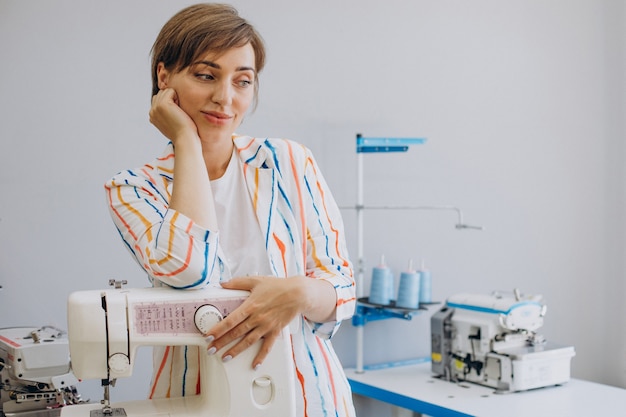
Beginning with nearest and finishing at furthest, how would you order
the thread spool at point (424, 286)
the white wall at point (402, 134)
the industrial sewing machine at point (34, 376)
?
the industrial sewing machine at point (34, 376) < the white wall at point (402, 134) < the thread spool at point (424, 286)

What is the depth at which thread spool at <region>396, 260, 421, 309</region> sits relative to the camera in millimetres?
2680

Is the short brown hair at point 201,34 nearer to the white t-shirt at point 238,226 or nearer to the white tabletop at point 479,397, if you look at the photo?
the white t-shirt at point 238,226

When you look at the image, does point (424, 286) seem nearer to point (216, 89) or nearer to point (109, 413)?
point (216, 89)

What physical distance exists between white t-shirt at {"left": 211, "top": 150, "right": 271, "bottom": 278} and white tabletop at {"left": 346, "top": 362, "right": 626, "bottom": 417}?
1.20 meters

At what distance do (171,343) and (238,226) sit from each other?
0.89ft

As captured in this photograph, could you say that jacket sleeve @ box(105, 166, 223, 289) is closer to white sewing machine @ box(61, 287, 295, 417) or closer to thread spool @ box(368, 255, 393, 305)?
white sewing machine @ box(61, 287, 295, 417)

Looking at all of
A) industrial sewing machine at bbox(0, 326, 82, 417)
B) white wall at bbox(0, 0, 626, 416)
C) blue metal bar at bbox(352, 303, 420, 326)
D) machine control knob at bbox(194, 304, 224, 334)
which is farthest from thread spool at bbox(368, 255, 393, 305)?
machine control knob at bbox(194, 304, 224, 334)

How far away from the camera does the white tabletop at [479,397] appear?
2232 millimetres

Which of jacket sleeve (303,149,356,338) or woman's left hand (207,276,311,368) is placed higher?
jacket sleeve (303,149,356,338)

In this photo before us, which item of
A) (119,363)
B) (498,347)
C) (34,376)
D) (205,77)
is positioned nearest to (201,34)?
(205,77)

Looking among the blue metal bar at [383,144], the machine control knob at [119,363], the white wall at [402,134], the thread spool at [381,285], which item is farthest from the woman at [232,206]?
the thread spool at [381,285]

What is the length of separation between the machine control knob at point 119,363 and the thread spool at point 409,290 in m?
1.70

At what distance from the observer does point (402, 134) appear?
295 cm

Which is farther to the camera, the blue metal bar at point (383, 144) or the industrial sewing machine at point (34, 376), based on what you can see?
the blue metal bar at point (383, 144)
